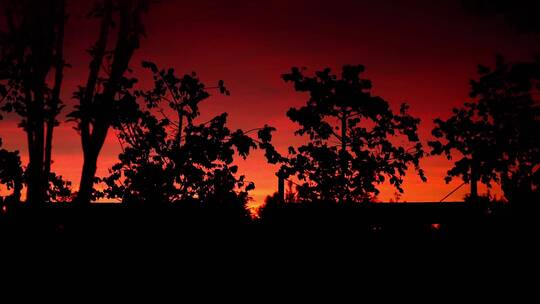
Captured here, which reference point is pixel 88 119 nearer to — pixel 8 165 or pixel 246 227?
pixel 8 165

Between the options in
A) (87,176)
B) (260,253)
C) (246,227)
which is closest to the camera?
(260,253)

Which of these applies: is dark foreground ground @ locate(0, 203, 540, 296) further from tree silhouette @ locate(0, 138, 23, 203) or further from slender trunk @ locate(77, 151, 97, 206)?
tree silhouette @ locate(0, 138, 23, 203)

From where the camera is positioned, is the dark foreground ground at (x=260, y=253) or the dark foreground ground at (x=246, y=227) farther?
the dark foreground ground at (x=246, y=227)

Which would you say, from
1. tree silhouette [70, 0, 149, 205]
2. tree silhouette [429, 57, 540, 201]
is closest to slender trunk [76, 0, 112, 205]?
tree silhouette [70, 0, 149, 205]

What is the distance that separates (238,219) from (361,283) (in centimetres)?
331

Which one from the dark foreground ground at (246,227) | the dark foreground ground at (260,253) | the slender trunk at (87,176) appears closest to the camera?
the dark foreground ground at (260,253)

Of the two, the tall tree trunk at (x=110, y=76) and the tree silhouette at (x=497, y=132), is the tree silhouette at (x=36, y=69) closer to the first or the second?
the tall tree trunk at (x=110, y=76)

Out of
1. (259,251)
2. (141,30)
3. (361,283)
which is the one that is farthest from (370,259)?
(141,30)

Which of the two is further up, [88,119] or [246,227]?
[88,119]

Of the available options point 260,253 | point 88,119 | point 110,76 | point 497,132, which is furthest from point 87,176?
point 497,132

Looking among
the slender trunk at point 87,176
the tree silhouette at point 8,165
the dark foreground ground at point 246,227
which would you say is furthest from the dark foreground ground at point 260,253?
the tree silhouette at point 8,165

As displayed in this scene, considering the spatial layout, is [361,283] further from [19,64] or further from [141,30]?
[19,64]

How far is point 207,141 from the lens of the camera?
16078mm

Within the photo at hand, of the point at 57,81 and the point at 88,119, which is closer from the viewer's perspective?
the point at 88,119
